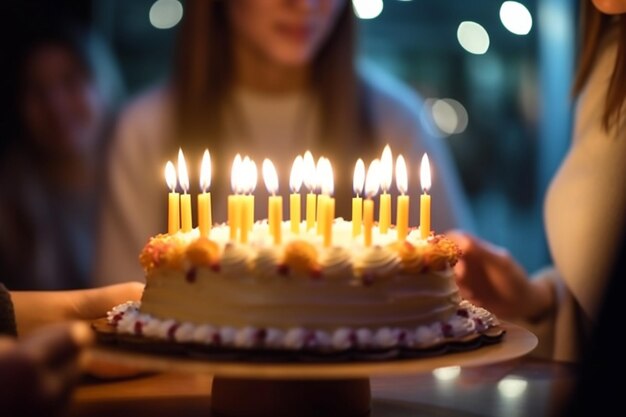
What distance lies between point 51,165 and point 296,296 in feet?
10.4

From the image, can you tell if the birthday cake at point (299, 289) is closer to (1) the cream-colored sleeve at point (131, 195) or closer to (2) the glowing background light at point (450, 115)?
(1) the cream-colored sleeve at point (131, 195)

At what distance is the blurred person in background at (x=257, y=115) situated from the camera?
3.59 metres

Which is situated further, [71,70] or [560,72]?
[560,72]

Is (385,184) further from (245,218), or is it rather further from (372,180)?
(245,218)

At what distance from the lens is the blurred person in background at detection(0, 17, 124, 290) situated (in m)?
4.79

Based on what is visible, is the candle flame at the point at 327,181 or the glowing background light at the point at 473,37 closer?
the candle flame at the point at 327,181

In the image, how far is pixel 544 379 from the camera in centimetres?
246

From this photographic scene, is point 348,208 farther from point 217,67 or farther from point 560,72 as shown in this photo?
point 560,72

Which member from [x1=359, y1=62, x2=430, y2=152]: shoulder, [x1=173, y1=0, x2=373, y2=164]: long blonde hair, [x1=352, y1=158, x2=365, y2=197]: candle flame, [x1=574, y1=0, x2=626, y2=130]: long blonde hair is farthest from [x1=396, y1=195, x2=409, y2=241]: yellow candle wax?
[x1=359, y1=62, x2=430, y2=152]: shoulder

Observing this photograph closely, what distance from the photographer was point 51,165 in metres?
4.93

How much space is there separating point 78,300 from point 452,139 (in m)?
3.97

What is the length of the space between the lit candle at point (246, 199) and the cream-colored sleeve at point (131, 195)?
1.66 metres

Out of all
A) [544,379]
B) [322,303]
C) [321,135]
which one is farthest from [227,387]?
[321,135]

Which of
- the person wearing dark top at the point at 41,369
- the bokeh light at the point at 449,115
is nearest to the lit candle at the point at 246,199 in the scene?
the person wearing dark top at the point at 41,369
